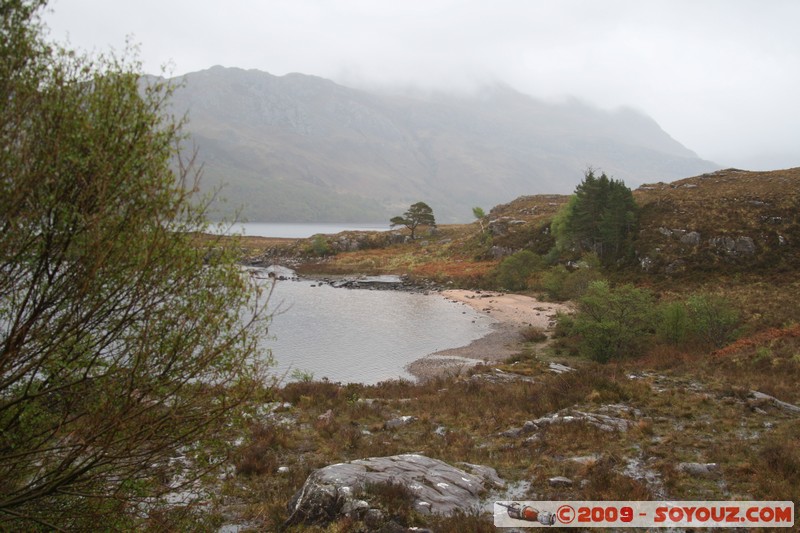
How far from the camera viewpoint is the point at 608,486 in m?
11.7

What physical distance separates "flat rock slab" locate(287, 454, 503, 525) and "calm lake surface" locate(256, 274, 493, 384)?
43.6 feet

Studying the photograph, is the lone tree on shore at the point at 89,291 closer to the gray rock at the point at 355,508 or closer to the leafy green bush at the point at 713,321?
the gray rock at the point at 355,508

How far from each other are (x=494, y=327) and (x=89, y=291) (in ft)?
141

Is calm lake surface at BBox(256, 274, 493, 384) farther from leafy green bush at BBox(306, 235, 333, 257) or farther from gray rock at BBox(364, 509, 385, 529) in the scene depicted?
leafy green bush at BBox(306, 235, 333, 257)

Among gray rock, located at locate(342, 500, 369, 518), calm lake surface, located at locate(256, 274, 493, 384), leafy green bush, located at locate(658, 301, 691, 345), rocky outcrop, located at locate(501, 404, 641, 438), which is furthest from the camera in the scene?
calm lake surface, located at locate(256, 274, 493, 384)

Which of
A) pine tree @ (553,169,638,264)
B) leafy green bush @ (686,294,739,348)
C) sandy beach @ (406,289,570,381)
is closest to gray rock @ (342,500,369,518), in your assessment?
sandy beach @ (406,289,570,381)

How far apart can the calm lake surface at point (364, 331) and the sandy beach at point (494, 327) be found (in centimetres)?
133

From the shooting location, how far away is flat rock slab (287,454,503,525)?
1075 centimetres

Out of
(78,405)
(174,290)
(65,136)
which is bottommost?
(78,405)

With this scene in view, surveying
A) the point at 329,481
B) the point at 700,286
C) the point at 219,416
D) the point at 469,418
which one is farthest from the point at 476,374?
the point at 700,286

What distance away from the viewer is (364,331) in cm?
4681

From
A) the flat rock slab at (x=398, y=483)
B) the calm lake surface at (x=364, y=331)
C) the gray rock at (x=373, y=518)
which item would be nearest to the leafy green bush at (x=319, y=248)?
the calm lake surface at (x=364, y=331)

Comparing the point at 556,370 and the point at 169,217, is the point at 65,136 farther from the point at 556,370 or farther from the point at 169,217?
the point at 556,370

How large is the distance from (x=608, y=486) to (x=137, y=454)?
10.7 meters
